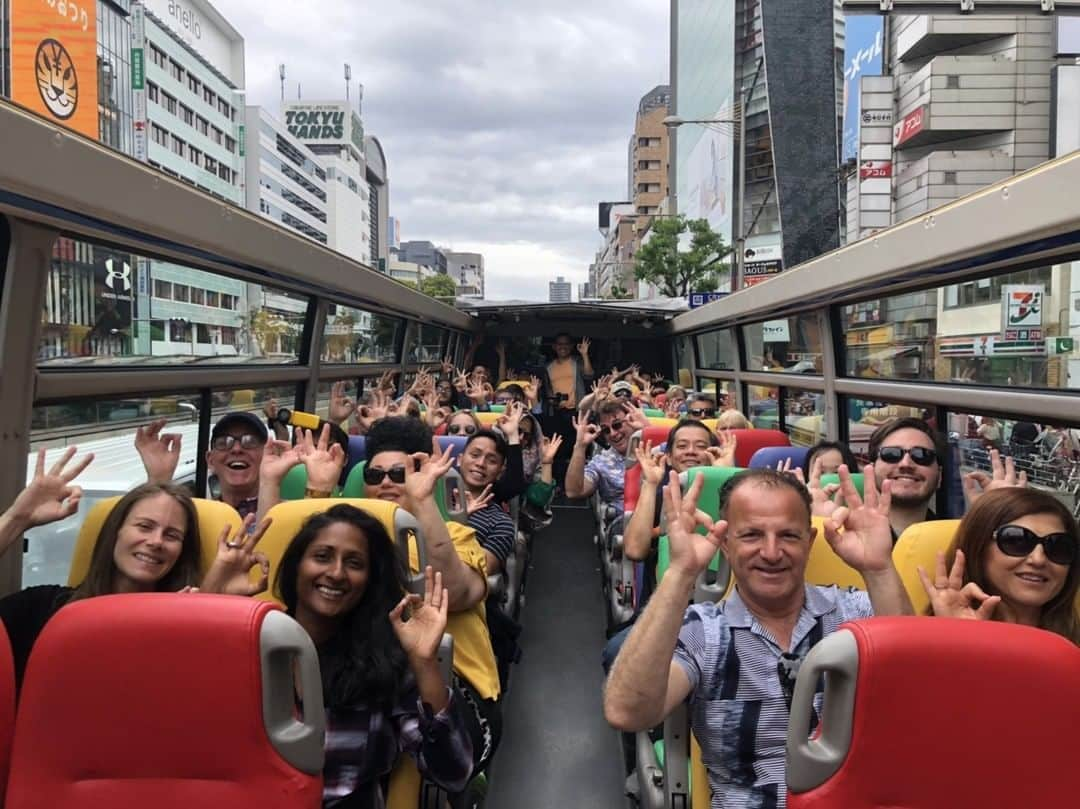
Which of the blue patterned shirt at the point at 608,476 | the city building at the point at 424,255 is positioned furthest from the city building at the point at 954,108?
the city building at the point at 424,255

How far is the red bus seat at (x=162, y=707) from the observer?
5.15 ft

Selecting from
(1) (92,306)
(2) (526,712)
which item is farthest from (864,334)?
(1) (92,306)

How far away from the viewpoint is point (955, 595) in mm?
2121

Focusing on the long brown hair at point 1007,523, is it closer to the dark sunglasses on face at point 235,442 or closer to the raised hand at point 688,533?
the raised hand at point 688,533

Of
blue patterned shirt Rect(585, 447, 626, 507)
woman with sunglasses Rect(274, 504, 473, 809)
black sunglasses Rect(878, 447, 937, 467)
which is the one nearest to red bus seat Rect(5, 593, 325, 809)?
woman with sunglasses Rect(274, 504, 473, 809)

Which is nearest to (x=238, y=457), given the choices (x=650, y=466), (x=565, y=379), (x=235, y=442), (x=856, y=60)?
(x=235, y=442)

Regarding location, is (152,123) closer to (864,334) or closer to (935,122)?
(935,122)

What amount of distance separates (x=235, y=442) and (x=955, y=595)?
3050mm

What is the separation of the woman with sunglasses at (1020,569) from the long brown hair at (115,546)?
210 cm

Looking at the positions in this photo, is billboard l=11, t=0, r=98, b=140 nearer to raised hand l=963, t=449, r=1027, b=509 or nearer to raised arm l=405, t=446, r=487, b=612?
raised arm l=405, t=446, r=487, b=612

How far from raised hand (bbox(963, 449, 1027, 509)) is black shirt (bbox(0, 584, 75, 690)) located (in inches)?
109

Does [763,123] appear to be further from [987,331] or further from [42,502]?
[42,502]

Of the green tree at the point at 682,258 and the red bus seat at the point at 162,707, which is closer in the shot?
the red bus seat at the point at 162,707

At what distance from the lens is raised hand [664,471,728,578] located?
6.10 feet
